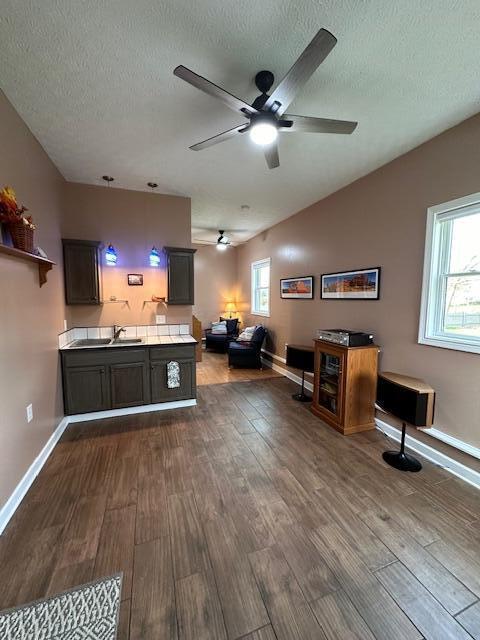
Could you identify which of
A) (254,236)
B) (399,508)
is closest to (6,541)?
(399,508)

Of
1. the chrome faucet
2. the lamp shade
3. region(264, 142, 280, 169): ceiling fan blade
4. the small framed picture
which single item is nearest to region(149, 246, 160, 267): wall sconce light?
the small framed picture

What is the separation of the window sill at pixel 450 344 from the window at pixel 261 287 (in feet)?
11.6

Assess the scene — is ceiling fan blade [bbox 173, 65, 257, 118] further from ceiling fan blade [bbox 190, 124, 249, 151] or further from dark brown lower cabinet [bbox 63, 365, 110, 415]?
dark brown lower cabinet [bbox 63, 365, 110, 415]

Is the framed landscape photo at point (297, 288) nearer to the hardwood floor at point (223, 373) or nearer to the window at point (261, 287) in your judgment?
the window at point (261, 287)

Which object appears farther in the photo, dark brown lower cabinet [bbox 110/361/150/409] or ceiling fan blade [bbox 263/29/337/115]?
dark brown lower cabinet [bbox 110/361/150/409]

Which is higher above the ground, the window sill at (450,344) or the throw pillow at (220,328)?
the window sill at (450,344)

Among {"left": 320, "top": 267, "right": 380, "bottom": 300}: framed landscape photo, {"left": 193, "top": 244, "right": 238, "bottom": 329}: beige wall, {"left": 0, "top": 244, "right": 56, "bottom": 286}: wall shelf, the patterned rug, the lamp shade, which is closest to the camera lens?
the patterned rug

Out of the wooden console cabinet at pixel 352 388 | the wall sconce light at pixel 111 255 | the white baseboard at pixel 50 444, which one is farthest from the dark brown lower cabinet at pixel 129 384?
the wooden console cabinet at pixel 352 388

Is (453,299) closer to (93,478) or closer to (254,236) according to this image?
(93,478)

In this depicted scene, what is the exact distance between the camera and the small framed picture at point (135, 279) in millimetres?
3727

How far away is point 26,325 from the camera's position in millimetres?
2129

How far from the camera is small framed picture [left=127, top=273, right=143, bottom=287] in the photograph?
373 cm

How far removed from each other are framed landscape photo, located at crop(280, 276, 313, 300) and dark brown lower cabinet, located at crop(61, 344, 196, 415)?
81.3 inches

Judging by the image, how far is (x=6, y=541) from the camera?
1.61 metres
